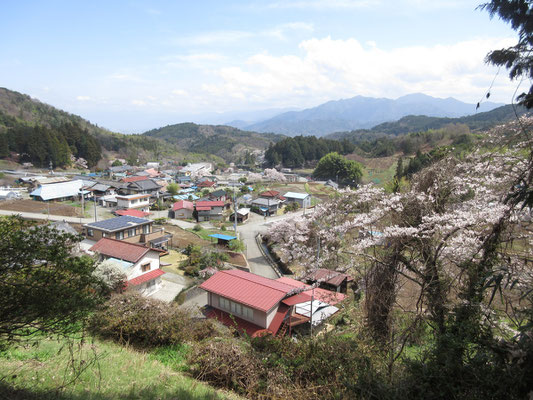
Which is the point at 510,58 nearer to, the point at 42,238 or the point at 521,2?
the point at 521,2

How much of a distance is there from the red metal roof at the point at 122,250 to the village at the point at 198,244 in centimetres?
4

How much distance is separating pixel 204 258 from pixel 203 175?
41743mm

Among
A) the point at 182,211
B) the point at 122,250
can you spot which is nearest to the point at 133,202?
the point at 182,211

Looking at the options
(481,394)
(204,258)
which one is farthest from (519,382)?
(204,258)

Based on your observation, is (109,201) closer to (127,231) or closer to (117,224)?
(117,224)

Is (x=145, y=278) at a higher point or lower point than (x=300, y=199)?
lower

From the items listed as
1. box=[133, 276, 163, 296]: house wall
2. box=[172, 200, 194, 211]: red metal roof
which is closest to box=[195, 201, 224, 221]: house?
box=[172, 200, 194, 211]: red metal roof

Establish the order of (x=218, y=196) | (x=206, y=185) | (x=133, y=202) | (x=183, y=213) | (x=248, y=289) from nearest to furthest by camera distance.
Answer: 1. (x=248, y=289)
2. (x=183, y=213)
3. (x=133, y=202)
4. (x=218, y=196)
5. (x=206, y=185)

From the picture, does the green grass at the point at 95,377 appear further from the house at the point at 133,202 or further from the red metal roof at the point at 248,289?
the house at the point at 133,202

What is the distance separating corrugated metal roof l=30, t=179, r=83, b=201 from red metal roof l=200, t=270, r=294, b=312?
27.9 m

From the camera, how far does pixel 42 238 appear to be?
3.05 metres

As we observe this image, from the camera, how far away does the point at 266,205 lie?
34.0 meters

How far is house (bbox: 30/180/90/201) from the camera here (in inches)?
1202

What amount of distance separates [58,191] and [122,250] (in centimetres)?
2341
